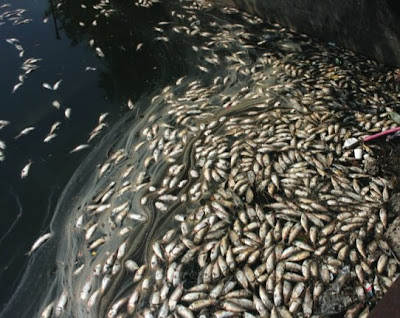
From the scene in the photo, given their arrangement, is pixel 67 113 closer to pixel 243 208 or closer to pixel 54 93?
pixel 54 93

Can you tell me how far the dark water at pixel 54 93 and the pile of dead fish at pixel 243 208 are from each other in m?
0.63

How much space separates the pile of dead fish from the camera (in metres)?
3.59

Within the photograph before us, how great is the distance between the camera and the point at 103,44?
8602mm

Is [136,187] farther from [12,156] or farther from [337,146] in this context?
[337,146]

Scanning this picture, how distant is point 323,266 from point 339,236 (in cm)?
40

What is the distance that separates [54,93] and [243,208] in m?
4.68

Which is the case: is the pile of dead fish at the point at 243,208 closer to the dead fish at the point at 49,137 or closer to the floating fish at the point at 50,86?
the dead fish at the point at 49,137

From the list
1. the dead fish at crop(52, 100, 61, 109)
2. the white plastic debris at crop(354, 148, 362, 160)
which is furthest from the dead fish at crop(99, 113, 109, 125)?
the white plastic debris at crop(354, 148, 362, 160)

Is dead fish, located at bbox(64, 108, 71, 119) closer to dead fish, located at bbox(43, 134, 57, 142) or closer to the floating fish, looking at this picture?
dead fish, located at bbox(43, 134, 57, 142)

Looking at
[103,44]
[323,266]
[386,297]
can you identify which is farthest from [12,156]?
[386,297]

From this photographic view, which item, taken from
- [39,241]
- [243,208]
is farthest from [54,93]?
[243,208]

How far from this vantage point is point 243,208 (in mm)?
4340

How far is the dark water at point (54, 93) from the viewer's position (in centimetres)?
484

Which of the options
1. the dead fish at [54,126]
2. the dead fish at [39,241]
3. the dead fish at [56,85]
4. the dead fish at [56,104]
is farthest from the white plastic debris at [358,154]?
the dead fish at [56,85]
